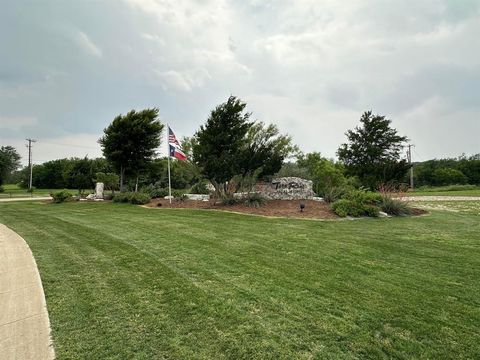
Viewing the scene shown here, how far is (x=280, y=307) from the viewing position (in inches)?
107

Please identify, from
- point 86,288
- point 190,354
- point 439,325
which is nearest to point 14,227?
point 86,288

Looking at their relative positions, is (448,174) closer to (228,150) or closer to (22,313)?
(228,150)

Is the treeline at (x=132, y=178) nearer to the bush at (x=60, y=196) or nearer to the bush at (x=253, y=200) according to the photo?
the bush at (x=60, y=196)

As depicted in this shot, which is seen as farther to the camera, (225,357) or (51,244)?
(51,244)

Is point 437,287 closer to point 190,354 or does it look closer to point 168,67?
point 190,354

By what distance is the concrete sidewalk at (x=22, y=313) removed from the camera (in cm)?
208

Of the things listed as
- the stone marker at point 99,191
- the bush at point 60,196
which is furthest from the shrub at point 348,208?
the bush at point 60,196

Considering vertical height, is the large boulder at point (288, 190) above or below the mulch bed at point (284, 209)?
above

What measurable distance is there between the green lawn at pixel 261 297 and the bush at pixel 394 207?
438 cm

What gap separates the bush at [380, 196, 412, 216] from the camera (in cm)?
1009

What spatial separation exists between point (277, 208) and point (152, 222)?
16.6 feet

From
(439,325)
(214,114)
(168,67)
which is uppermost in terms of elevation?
(168,67)

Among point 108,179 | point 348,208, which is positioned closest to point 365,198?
point 348,208

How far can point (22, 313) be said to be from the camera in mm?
2641
